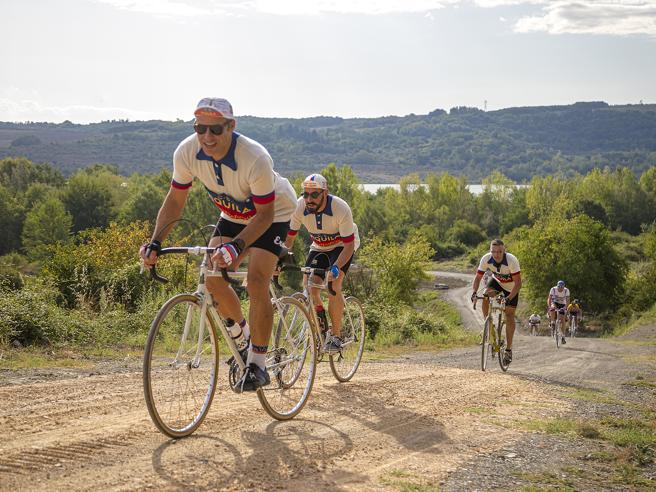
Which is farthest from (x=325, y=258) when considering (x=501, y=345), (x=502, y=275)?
(x=501, y=345)

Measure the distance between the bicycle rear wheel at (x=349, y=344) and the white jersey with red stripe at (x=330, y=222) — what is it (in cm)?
98

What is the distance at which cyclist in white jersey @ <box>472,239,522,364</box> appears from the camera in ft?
47.9

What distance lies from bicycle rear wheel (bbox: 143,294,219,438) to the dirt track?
0.17m

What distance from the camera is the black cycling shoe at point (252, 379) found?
21.5 ft

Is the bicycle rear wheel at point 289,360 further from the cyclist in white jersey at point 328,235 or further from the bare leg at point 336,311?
the bare leg at point 336,311

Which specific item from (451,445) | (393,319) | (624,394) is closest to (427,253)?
(393,319)

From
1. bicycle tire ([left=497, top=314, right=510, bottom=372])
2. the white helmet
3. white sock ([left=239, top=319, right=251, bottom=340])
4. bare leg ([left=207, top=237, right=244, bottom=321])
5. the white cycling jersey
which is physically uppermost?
the white helmet

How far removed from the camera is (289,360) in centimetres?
779

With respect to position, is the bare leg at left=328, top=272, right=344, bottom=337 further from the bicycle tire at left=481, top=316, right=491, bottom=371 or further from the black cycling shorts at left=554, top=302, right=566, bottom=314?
the black cycling shorts at left=554, top=302, right=566, bottom=314

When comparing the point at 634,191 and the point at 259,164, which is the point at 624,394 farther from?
the point at 634,191

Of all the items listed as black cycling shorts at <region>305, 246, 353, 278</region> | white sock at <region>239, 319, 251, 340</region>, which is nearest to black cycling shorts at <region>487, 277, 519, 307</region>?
black cycling shorts at <region>305, 246, 353, 278</region>

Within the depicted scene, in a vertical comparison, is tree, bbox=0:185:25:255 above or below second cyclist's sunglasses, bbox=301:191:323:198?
below

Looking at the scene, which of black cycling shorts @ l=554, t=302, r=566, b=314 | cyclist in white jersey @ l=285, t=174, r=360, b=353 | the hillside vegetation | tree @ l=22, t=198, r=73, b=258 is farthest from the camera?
tree @ l=22, t=198, r=73, b=258

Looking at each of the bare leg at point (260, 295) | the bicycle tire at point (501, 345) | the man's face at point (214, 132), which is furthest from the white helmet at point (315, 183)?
the bicycle tire at point (501, 345)
